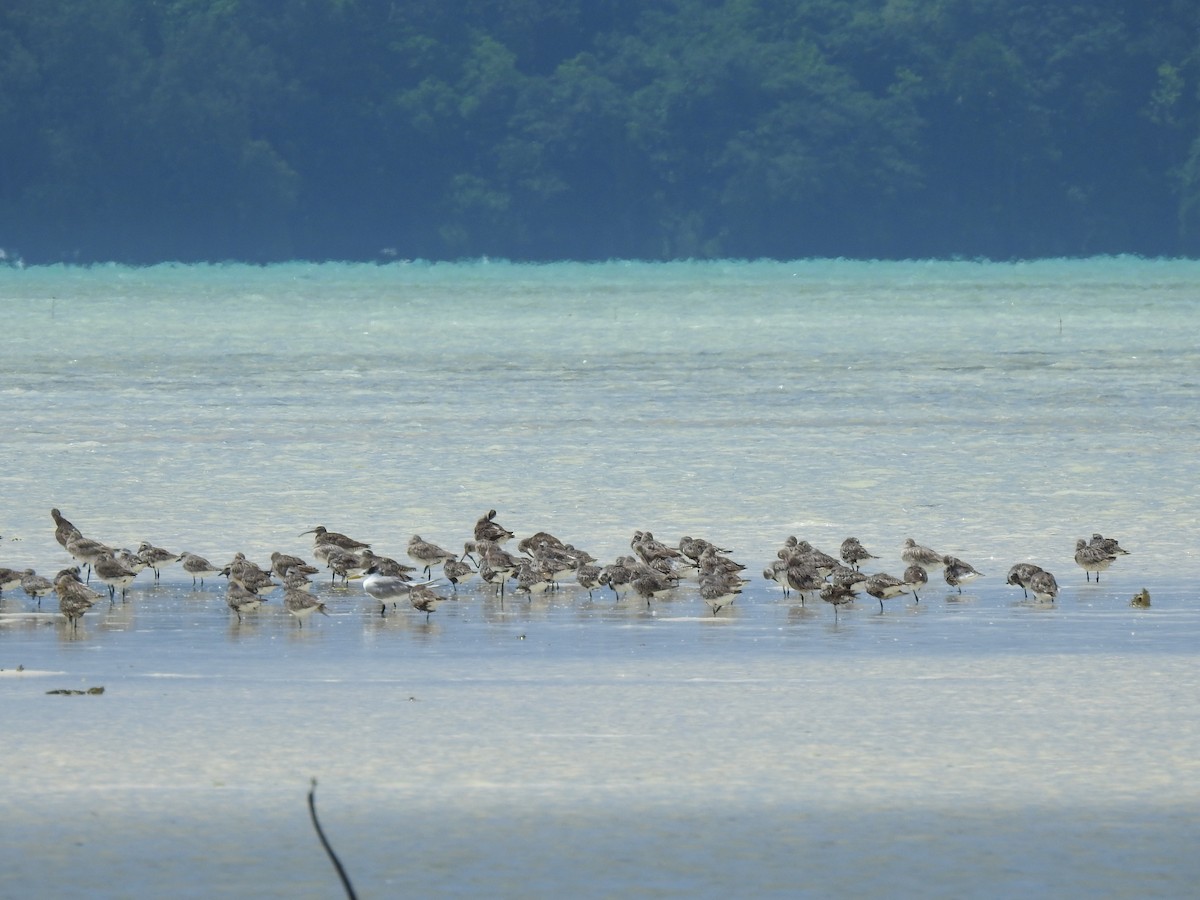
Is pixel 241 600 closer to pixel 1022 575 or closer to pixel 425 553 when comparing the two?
pixel 425 553

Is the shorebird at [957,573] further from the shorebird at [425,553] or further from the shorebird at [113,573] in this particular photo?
the shorebird at [113,573]

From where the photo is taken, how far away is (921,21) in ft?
455

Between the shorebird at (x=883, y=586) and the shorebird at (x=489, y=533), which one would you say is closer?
the shorebird at (x=883, y=586)

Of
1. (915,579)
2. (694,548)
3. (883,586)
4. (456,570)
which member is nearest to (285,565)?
(456,570)

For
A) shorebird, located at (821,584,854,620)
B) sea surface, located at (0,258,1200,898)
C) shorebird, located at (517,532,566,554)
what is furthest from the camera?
shorebird, located at (517,532,566,554)

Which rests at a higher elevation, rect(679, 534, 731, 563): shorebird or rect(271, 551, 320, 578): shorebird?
rect(679, 534, 731, 563): shorebird

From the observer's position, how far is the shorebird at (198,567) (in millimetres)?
14289

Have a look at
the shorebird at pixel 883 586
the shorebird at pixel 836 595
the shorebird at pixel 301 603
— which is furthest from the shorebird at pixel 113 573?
the shorebird at pixel 883 586

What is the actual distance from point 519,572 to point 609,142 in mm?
121035

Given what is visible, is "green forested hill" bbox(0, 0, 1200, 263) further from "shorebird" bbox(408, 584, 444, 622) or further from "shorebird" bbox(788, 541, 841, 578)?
"shorebird" bbox(408, 584, 444, 622)

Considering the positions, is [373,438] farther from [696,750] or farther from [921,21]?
[921,21]

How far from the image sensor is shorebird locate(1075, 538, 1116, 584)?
14.2 meters

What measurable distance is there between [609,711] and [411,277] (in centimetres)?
10216

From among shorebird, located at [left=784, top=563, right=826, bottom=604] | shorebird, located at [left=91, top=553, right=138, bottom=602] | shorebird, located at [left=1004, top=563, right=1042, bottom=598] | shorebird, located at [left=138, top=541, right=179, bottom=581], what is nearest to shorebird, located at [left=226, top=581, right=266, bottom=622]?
shorebird, located at [left=91, top=553, right=138, bottom=602]
